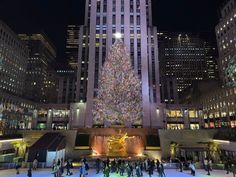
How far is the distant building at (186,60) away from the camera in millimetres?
168125

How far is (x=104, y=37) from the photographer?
77.1 metres

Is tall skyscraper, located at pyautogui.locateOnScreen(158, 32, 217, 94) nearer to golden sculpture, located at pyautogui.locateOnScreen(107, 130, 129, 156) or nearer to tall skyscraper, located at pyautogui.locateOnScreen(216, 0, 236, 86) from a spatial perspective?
tall skyscraper, located at pyautogui.locateOnScreen(216, 0, 236, 86)

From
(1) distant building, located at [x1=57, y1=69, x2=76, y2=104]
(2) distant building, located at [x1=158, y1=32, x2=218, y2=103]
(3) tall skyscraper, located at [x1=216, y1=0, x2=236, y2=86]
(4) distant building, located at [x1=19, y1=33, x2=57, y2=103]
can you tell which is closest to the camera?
(3) tall skyscraper, located at [x1=216, y1=0, x2=236, y2=86]

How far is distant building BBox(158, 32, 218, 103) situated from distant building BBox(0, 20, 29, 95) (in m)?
103

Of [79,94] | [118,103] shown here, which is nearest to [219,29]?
[79,94]

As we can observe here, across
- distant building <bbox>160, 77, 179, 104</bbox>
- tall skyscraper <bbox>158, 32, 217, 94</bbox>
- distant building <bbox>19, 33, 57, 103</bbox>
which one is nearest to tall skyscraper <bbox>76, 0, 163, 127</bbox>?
distant building <bbox>160, 77, 179, 104</bbox>

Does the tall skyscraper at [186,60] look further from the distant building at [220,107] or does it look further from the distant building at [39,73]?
the distant building at [39,73]

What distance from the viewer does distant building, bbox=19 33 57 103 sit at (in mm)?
139375

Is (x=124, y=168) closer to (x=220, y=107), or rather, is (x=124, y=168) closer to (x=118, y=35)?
(x=118, y=35)

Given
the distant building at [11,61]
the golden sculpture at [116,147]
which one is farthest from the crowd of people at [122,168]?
the distant building at [11,61]

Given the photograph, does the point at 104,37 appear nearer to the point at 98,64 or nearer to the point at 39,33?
the point at 98,64

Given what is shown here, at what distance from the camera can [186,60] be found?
17238 centimetres

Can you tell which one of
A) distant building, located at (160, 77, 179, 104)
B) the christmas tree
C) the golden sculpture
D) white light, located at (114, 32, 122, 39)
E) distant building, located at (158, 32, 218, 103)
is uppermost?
distant building, located at (158, 32, 218, 103)

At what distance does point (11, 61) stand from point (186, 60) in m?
131
